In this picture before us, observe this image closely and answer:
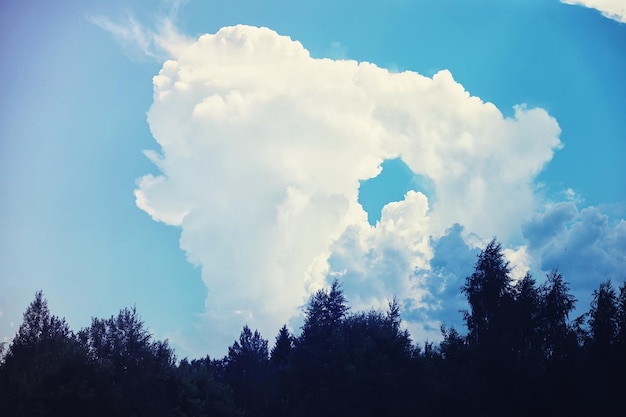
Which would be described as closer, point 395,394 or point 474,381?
point 395,394

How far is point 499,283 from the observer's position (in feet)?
211

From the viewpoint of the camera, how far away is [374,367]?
5291cm

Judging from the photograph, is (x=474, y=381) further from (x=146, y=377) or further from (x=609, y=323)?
(x=146, y=377)

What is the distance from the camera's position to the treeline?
45.2 m

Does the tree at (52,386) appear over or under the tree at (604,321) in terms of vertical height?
under

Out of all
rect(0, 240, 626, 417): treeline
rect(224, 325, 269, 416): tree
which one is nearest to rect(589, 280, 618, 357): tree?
rect(0, 240, 626, 417): treeline

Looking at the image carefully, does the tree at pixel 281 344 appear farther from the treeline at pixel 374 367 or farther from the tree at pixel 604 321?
the tree at pixel 604 321

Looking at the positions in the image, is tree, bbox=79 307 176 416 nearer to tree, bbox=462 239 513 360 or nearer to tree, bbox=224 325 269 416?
tree, bbox=224 325 269 416

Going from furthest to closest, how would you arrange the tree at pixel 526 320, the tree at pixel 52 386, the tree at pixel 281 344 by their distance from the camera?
the tree at pixel 281 344
the tree at pixel 526 320
the tree at pixel 52 386

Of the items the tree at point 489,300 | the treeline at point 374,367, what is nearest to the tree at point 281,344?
the treeline at point 374,367

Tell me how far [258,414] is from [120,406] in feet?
55.3

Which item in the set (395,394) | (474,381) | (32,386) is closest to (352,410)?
(395,394)

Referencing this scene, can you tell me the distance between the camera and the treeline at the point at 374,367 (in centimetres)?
4525

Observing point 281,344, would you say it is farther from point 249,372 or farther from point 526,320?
point 526,320
